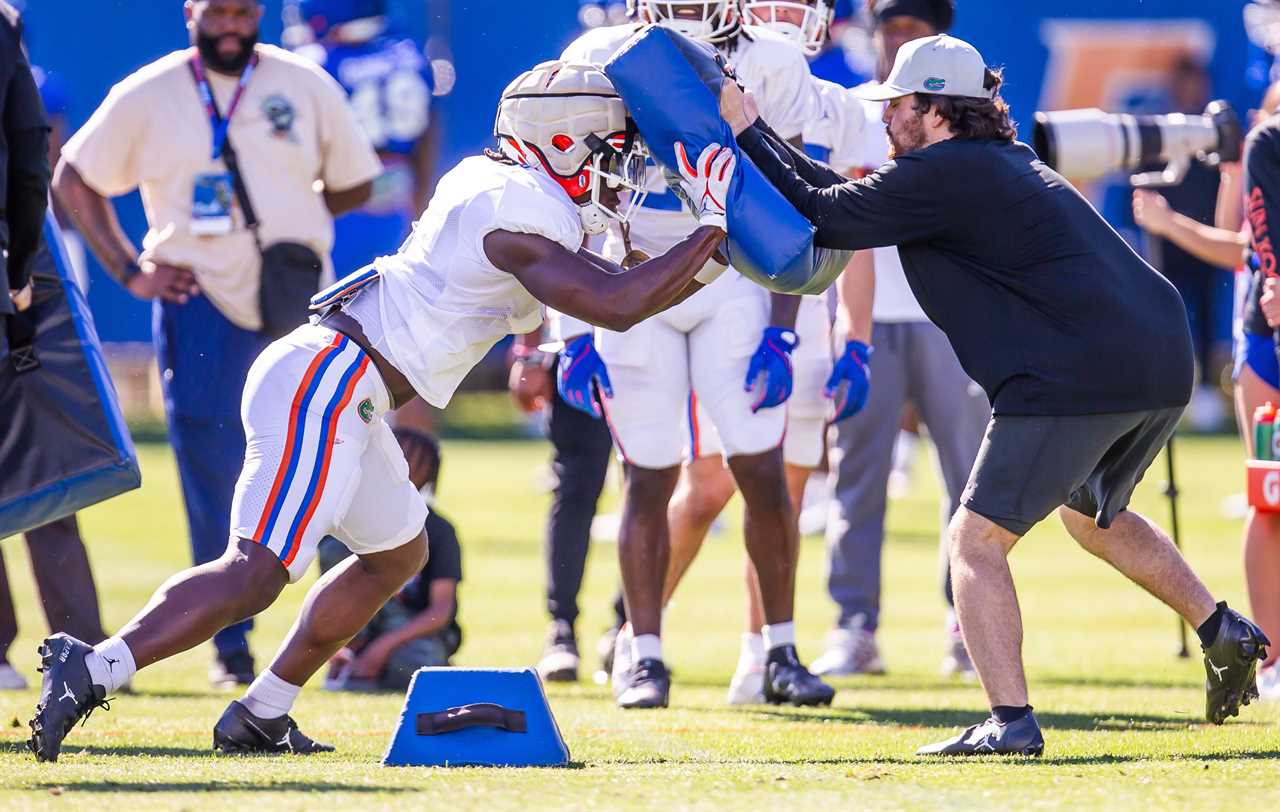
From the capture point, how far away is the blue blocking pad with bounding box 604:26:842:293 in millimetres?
5469

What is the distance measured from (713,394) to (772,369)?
233 mm

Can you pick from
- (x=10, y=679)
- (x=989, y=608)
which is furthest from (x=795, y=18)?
(x=10, y=679)

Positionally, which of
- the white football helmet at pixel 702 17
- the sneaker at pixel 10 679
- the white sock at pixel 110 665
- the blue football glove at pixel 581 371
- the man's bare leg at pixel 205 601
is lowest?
the sneaker at pixel 10 679

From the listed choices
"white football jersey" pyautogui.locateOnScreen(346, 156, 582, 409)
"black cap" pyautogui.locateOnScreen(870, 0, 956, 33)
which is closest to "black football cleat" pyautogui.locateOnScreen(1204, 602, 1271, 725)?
"white football jersey" pyautogui.locateOnScreen(346, 156, 582, 409)

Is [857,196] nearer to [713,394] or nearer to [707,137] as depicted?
[707,137]

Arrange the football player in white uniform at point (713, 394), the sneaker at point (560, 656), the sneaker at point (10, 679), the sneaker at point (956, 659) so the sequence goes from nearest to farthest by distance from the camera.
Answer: the football player in white uniform at point (713, 394) < the sneaker at point (10, 679) < the sneaker at point (560, 656) < the sneaker at point (956, 659)

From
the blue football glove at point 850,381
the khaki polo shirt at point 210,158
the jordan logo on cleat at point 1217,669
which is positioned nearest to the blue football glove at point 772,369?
the blue football glove at point 850,381

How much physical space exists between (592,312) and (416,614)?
2789 mm

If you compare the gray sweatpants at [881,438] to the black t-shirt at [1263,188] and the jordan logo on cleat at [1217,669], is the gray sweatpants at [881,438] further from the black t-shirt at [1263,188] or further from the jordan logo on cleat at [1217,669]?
the jordan logo on cleat at [1217,669]

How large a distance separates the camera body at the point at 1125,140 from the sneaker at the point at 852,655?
2.08 metres

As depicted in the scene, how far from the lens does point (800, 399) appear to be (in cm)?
745

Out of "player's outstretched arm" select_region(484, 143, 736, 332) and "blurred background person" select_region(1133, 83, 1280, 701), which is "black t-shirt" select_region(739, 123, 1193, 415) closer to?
"player's outstretched arm" select_region(484, 143, 736, 332)

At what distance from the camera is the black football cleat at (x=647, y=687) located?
22.3 feet

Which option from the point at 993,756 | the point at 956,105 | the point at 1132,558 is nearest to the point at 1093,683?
the point at 1132,558
